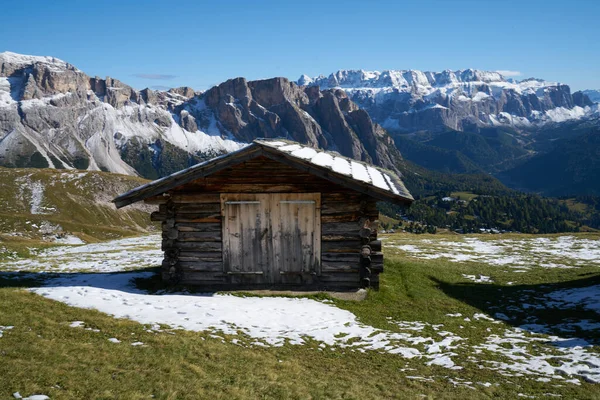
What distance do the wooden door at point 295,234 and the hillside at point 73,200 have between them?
81.0 m

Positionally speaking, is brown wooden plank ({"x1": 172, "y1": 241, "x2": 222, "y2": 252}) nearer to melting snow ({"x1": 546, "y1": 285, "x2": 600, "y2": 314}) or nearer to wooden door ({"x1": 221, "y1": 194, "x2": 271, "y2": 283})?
wooden door ({"x1": 221, "y1": 194, "x2": 271, "y2": 283})

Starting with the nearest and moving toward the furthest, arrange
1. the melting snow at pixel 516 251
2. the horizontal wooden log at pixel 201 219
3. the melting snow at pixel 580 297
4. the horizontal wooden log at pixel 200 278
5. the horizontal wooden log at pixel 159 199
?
1. the melting snow at pixel 580 297
2. the horizontal wooden log at pixel 159 199
3. the horizontal wooden log at pixel 201 219
4. the horizontal wooden log at pixel 200 278
5. the melting snow at pixel 516 251

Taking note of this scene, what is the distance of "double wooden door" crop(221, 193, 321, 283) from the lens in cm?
1741

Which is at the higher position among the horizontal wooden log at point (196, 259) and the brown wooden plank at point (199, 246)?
the brown wooden plank at point (199, 246)

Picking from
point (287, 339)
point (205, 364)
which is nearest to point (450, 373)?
point (287, 339)

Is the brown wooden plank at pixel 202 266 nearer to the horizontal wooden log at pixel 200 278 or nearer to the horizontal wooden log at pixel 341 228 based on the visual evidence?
the horizontal wooden log at pixel 200 278

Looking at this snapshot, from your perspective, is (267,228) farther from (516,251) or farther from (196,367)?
(516,251)

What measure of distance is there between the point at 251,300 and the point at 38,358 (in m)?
8.06

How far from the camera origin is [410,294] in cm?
1805

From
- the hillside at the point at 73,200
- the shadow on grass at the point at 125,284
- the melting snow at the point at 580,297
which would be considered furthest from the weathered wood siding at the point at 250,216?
the hillside at the point at 73,200

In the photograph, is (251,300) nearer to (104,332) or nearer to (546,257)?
(104,332)

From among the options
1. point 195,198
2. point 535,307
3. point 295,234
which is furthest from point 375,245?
point 195,198

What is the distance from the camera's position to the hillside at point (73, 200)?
358 ft

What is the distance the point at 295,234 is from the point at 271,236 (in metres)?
0.94
